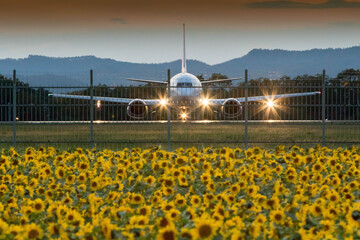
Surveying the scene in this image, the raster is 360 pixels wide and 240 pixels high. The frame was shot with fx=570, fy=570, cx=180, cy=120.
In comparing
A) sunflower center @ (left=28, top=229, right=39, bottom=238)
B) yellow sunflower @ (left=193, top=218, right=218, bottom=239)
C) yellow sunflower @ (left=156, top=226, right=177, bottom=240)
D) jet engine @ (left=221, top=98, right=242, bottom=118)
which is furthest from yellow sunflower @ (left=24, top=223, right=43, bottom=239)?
jet engine @ (left=221, top=98, right=242, bottom=118)

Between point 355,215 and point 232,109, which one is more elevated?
point 232,109

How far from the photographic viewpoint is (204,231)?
12.3ft

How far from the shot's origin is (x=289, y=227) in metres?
4.52

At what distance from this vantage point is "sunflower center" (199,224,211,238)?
12.3 feet

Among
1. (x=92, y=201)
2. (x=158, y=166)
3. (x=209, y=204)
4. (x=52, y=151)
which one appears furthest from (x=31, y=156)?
(x=209, y=204)

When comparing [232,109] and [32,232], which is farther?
[232,109]

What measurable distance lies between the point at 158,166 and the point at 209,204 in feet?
8.08

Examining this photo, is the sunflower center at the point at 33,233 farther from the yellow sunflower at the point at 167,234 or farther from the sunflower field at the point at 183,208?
the yellow sunflower at the point at 167,234

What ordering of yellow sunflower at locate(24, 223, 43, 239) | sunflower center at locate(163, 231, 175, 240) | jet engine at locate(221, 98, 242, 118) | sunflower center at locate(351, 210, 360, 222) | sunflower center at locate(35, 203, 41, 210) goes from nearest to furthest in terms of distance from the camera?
sunflower center at locate(163, 231, 175, 240) → yellow sunflower at locate(24, 223, 43, 239) → sunflower center at locate(351, 210, 360, 222) → sunflower center at locate(35, 203, 41, 210) → jet engine at locate(221, 98, 242, 118)

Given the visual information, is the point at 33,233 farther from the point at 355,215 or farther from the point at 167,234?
the point at 355,215

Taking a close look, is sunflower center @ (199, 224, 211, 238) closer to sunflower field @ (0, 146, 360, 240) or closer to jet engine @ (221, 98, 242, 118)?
sunflower field @ (0, 146, 360, 240)

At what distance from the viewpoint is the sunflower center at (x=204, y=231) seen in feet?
12.3

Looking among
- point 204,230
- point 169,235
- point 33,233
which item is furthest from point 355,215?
point 33,233

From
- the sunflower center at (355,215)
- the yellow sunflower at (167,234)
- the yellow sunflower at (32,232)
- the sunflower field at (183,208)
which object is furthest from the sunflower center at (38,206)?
the sunflower center at (355,215)
